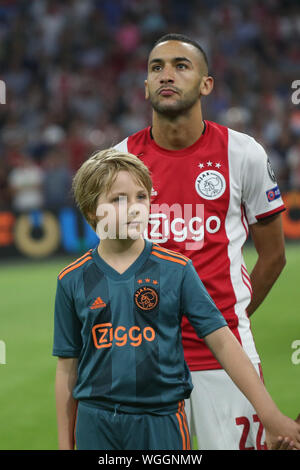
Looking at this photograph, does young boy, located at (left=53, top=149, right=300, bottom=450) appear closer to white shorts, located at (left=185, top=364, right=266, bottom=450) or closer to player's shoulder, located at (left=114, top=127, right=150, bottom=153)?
white shorts, located at (left=185, top=364, right=266, bottom=450)

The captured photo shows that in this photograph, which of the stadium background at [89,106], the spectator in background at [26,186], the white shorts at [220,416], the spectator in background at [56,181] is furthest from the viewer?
the spectator in background at [26,186]

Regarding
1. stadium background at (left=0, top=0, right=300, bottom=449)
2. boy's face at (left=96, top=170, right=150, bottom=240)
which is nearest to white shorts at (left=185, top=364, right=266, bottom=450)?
boy's face at (left=96, top=170, right=150, bottom=240)

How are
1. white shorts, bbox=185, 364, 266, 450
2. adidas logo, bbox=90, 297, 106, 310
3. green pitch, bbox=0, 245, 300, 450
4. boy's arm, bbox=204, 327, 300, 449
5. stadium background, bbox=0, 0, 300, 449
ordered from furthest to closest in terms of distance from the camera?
stadium background, bbox=0, 0, 300, 449 < green pitch, bbox=0, 245, 300, 450 < white shorts, bbox=185, 364, 266, 450 < adidas logo, bbox=90, 297, 106, 310 < boy's arm, bbox=204, 327, 300, 449

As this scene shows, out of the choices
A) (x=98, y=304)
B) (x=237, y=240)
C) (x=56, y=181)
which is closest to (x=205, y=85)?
(x=237, y=240)

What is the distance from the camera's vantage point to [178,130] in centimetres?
342

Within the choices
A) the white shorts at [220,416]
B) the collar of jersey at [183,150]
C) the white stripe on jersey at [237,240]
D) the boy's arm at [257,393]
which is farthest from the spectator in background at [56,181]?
the boy's arm at [257,393]

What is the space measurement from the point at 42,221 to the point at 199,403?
8633mm

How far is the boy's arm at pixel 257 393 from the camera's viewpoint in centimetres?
241

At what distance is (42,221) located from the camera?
1162cm

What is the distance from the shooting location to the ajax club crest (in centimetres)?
335

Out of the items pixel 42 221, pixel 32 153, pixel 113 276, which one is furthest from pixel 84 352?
pixel 32 153

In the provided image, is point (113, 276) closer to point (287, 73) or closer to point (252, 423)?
point (252, 423)

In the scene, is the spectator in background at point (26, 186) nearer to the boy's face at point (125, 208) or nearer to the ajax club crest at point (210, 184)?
the ajax club crest at point (210, 184)

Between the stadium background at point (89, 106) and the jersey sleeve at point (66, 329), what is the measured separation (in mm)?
4672
